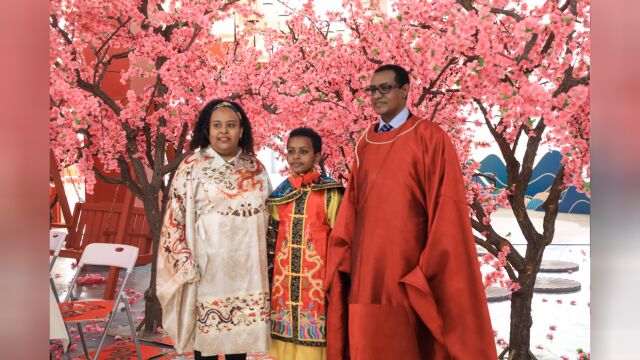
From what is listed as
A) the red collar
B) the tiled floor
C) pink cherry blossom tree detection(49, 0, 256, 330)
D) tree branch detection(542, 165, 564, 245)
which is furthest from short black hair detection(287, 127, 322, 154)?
the tiled floor

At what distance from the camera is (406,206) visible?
2.13 meters

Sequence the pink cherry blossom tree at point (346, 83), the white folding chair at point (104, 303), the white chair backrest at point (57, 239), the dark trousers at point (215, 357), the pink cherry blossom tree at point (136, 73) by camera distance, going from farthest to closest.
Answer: the pink cherry blossom tree at point (136, 73) → the white chair backrest at point (57, 239) → the white folding chair at point (104, 303) → the pink cherry blossom tree at point (346, 83) → the dark trousers at point (215, 357)

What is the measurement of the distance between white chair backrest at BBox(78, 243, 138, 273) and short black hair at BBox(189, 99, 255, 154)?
1100 millimetres

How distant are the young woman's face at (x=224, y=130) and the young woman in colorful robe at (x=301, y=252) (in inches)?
10.1

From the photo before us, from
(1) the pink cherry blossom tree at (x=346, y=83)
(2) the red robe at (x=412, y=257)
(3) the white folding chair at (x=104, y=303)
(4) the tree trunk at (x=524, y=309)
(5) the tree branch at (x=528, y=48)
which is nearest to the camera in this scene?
(2) the red robe at (x=412, y=257)

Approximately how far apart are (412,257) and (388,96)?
0.62 meters

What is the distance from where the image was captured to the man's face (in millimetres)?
2168

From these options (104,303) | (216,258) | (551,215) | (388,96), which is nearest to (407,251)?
(388,96)

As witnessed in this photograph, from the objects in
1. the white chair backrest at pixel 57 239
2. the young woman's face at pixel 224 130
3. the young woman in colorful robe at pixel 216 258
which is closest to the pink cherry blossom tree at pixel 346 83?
the white chair backrest at pixel 57 239

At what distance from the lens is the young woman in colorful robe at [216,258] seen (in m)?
2.47

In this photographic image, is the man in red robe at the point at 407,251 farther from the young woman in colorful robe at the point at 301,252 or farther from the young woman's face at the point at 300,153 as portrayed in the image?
the young woman's face at the point at 300,153

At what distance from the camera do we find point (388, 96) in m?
2.18

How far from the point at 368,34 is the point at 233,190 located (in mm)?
2086
